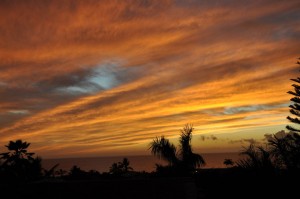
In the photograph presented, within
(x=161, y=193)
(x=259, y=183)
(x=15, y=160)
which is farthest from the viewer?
(x=15, y=160)

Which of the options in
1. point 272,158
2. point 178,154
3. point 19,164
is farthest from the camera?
point 178,154

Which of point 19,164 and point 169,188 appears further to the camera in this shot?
point 19,164

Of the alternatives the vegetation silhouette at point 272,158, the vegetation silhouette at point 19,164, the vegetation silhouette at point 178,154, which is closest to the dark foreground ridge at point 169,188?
the vegetation silhouette at point 272,158

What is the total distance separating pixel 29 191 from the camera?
9.27 metres

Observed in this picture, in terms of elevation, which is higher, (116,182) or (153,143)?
(153,143)

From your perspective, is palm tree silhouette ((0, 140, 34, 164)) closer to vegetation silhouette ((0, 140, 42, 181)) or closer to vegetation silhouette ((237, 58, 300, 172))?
vegetation silhouette ((0, 140, 42, 181))

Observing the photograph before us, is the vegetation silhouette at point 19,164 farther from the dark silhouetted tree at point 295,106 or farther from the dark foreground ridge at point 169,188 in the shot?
the dark silhouetted tree at point 295,106

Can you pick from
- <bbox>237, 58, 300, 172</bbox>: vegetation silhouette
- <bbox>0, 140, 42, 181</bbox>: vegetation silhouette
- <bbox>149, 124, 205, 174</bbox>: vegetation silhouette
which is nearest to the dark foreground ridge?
<bbox>237, 58, 300, 172</bbox>: vegetation silhouette

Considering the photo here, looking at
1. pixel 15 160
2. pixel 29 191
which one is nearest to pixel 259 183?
pixel 29 191

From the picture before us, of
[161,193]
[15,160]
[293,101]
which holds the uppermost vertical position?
[293,101]

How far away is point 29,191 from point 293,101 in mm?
12930

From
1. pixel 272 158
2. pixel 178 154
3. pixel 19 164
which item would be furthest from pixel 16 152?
pixel 272 158

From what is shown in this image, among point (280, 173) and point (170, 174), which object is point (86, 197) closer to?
point (280, 173)

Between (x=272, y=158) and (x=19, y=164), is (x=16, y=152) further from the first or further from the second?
(x=272, y=158)
